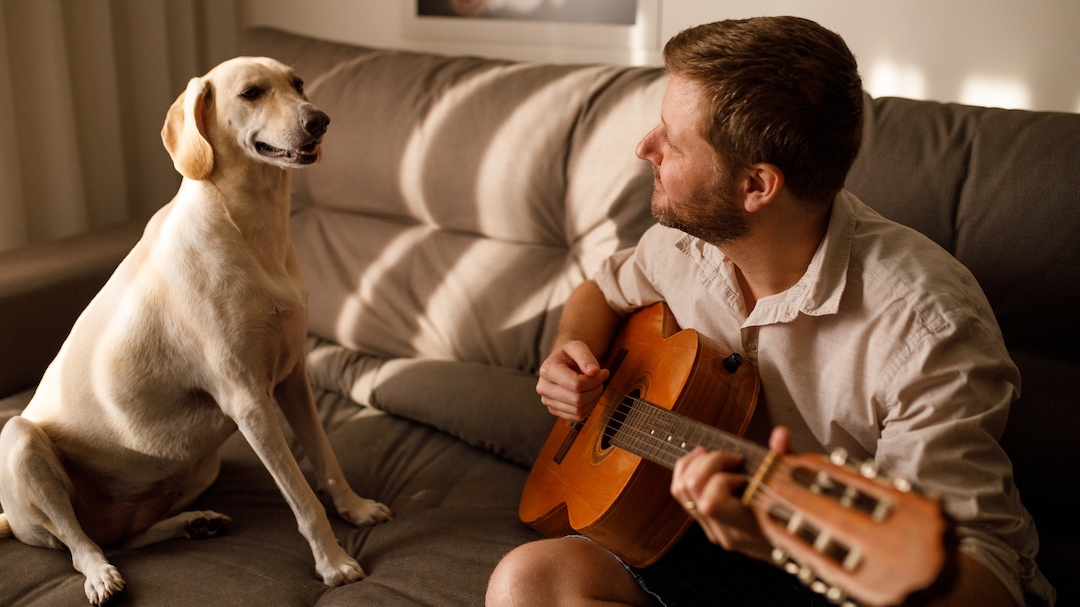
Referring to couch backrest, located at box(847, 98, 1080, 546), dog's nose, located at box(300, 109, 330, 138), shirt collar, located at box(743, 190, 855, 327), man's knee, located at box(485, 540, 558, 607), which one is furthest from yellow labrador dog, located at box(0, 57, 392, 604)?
couch backrest, located at box(847, 98, 1080, 546)

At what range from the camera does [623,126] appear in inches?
64.9

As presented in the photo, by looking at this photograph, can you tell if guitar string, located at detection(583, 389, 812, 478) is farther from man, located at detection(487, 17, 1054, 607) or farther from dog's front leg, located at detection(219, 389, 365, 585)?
dog's front leg, located at detection(219, 389, 365, 585)

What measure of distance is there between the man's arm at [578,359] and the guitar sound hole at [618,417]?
0.05m

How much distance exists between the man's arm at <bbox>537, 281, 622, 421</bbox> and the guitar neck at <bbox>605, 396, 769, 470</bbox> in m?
0.06

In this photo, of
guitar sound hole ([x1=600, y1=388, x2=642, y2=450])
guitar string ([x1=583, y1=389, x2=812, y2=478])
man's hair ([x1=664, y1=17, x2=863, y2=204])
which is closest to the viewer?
guitar string ([x1=583, y1=389, x2=812, y2=478])

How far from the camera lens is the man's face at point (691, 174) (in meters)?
1.11

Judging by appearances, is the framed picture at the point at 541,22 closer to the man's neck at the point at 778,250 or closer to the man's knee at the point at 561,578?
the man's neck at the point at 778,250

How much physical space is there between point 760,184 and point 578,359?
1.36 feet

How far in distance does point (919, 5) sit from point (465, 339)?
4.08 ft

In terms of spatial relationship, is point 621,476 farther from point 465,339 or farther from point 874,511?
point 465,339

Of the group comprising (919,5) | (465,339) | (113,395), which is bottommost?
(465,339)

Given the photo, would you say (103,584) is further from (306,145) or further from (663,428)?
(663,428)

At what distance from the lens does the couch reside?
128 centimetres

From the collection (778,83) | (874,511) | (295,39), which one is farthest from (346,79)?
(874,511)
